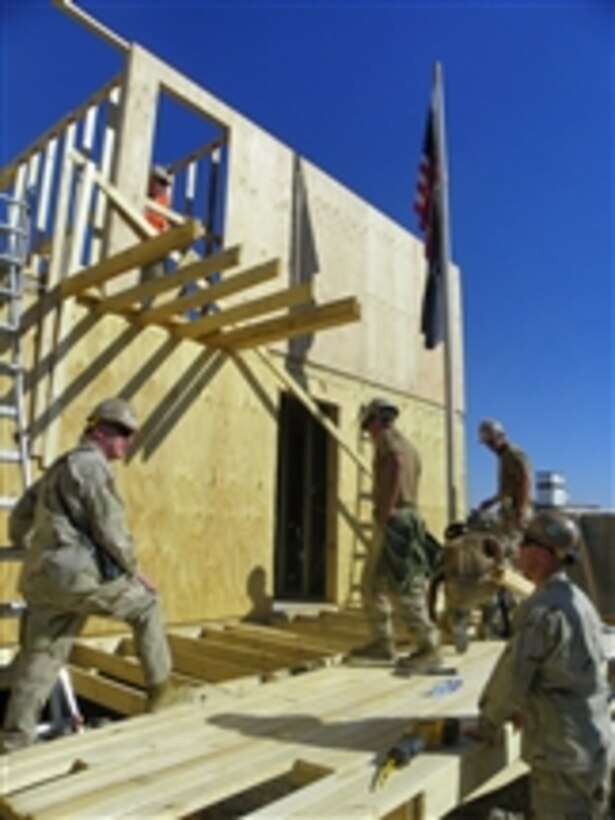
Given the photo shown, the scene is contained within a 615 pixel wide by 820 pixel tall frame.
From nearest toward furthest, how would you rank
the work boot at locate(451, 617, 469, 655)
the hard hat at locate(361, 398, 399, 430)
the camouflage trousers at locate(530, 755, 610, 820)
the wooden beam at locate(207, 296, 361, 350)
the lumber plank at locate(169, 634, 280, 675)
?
1. the camouflage trousers at locate(530, 755, 610, 820)
2. the lumber plank at locate(169, 634, 280, 675)
3. the hard hat at locate(361, 398, 399, 430)
4. the work boot at locate(451, 617, 469, 655)
5. the wooden beam at locate(207, 296, 361, 350)

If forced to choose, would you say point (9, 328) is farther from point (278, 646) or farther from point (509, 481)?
point (509, 481)

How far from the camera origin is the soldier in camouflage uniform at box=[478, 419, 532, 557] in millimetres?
5887

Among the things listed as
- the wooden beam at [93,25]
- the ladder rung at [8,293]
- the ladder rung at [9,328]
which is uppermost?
the wooden beam at [93,25]

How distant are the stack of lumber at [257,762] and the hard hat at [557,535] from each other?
96cm

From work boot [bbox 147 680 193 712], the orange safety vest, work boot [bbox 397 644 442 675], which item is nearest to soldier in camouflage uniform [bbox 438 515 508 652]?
work boot [bbox 397 644 442 675]

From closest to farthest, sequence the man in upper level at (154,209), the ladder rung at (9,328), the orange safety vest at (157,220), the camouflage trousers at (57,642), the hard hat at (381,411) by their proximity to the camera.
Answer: the camouflage trousers at (57,642), the ladder rung at (9,328), the hard hat at (381,411), the man in upper level at (154,209), the orange safety vest at (157,220)

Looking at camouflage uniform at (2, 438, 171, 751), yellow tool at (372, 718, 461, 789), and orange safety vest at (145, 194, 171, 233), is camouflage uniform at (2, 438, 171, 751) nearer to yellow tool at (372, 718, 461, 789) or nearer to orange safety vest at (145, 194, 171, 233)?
yellow tool at (372, 718, 461, 789)

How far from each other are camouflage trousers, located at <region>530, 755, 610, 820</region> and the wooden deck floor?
36 cm

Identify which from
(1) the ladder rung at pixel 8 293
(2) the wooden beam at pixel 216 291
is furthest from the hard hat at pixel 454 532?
(1) the ladder rung at pixel 8 293

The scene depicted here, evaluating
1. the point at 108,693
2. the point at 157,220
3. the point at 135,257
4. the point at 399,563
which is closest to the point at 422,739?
the point at 399,563

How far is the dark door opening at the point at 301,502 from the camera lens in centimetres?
814

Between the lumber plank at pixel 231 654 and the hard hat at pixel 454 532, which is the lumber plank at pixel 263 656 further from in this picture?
the hard hat at pixel 454 532

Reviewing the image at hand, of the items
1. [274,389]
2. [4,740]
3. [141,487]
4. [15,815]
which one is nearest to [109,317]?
[141,487]

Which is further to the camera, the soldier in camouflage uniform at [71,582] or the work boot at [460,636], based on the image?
the work boot at [460,636]
